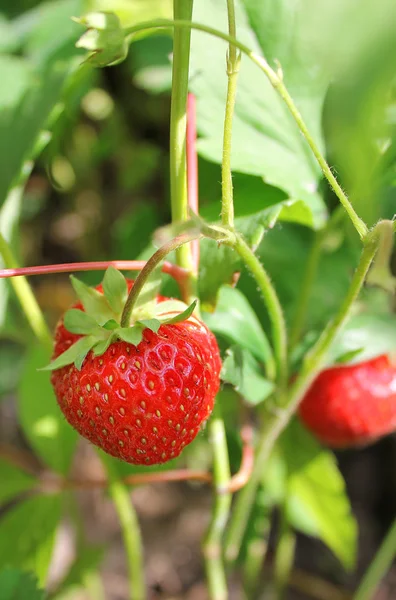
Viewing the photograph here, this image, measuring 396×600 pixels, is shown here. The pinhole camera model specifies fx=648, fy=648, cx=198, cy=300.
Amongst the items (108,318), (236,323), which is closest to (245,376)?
(236,323)

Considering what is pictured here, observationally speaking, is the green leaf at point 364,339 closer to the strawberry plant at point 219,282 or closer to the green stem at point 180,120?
the strawberry plant at point 219,282

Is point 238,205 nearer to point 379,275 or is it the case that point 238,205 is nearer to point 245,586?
point 379,275

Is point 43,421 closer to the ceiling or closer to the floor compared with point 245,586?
closer to the ceiling

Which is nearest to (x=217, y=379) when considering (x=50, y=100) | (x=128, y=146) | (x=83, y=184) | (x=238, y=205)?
(x=238, y=205)

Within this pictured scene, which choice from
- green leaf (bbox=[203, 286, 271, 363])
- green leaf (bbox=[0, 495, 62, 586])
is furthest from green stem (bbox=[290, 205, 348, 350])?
green leaf (bbox=[0, 495, 62, 586])

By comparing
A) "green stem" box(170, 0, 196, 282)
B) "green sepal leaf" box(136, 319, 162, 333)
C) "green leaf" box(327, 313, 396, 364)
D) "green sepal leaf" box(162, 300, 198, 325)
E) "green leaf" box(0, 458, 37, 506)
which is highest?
"green stem" box(170, 0, 196, 282)

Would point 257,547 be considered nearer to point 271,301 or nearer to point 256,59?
point 271,301

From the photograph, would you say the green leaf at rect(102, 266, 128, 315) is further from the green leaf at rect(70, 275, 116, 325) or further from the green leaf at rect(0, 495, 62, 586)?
the green leaf at rect(0, 495, 62, 586)
